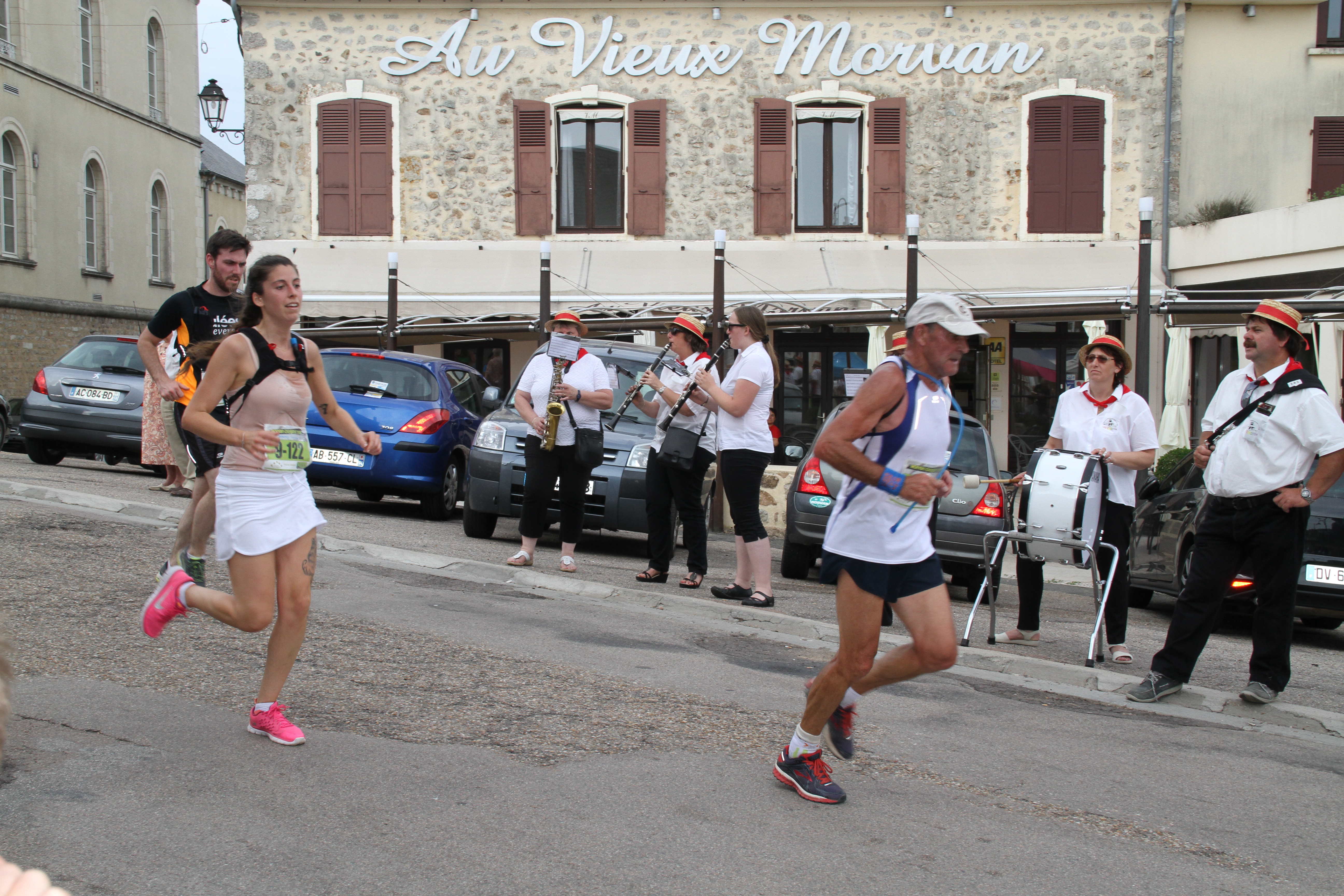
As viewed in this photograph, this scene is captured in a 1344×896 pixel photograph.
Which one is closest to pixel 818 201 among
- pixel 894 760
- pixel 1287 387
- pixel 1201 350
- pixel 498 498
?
pixel 1201 350

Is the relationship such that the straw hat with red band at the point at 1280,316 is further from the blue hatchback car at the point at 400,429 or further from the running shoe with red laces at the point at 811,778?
the blue hatchback car at the point at 400,429

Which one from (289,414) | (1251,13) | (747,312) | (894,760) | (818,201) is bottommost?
(894,760)

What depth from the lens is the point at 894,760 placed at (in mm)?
4922

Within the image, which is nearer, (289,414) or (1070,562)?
(289,414)

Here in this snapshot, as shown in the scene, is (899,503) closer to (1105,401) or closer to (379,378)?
(1105,401)

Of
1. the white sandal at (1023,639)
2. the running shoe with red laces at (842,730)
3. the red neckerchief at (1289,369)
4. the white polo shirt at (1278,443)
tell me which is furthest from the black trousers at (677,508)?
the running shoe with red laces at (842,730)

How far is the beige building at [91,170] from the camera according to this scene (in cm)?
2864

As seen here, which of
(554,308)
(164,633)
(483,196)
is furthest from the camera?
(483,196)

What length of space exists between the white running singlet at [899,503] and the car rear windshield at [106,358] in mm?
12108

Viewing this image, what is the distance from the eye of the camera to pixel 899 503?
14.3ft

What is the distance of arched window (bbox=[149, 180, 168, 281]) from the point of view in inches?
1416

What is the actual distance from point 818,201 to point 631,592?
15131 mm

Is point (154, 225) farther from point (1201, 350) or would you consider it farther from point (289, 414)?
point (289, 414)

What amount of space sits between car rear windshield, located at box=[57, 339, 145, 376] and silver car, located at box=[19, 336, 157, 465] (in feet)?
0.04
